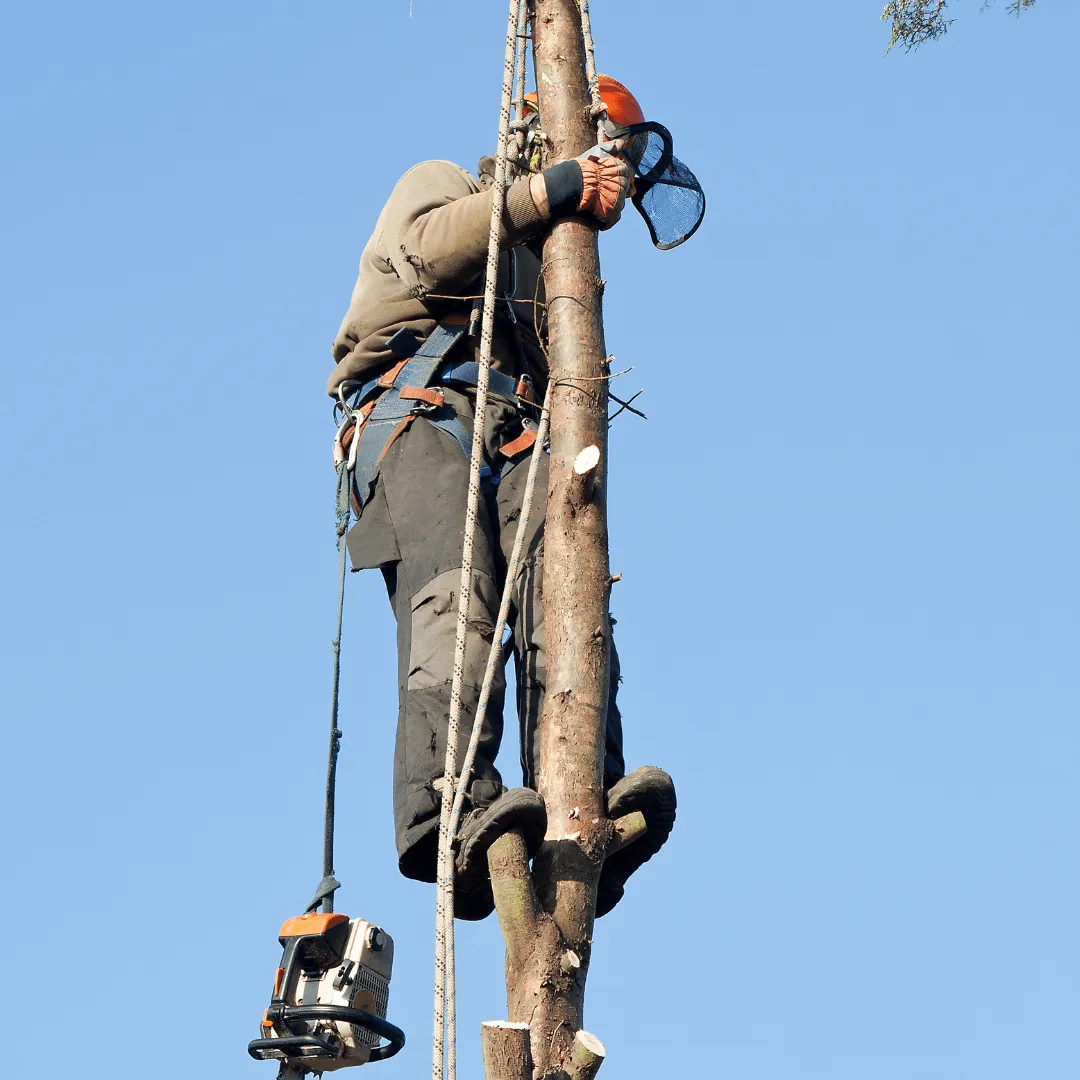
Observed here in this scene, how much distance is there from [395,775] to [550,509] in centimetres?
82

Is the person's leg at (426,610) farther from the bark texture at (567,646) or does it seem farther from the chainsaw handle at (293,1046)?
the chainsaw handle at (293,1046)

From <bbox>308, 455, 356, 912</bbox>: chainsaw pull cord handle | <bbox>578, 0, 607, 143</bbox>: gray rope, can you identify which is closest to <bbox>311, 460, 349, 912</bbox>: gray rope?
<bbox>308, 455, 356, 912</bbox>: chainsaw pull cord handle

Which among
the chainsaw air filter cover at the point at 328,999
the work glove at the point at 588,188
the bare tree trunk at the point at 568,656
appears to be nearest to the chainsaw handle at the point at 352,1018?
the chainsaw air filter cover at the point at 328,999

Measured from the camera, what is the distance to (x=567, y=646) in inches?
197

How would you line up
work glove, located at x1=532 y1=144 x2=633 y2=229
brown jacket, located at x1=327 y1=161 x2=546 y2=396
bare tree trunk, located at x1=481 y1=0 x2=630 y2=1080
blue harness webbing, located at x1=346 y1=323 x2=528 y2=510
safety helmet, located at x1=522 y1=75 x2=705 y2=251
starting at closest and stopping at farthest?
1. bare tree trunk, located at x1=481 y1=0 x2=630 y2=1080
2. work glove, located at x1=532 y1=144 x2=633 y2=229
3. brown jacket, located at x1=327 y1=161 x2=546 y2=396
4. blue harness webbing, located at x1=346 y1=323 x2=528 y2=510
5. safety helmet, located at x1=522 y1=75 x2=705 y2=251

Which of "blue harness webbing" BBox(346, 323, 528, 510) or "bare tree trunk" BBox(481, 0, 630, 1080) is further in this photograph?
"blue harness webbing" BBox(346, 323, 528, 510)

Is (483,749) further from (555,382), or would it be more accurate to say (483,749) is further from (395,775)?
(555,382)

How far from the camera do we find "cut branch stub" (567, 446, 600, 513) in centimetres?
516

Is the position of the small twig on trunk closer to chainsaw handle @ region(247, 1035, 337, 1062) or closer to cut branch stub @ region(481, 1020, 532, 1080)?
cut branch stub @ region(481, 1020, 532, 1080)

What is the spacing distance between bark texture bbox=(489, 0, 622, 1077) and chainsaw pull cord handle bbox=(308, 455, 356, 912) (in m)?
0.77

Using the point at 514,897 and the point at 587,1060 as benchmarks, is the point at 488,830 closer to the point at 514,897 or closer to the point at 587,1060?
the point at 514,897

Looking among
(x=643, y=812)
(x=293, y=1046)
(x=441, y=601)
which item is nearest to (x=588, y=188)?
(x=441, y=601)

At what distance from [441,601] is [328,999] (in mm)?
1104

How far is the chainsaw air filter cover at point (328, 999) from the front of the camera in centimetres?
491
